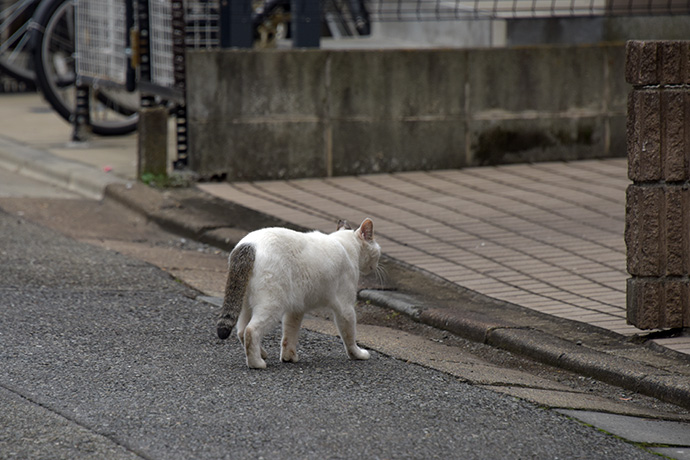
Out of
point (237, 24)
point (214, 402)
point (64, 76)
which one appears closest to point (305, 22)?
point (237, 24)

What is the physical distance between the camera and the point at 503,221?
786cm

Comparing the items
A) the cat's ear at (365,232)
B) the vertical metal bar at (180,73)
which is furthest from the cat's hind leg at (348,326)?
the vertical metal bar at (180,73)

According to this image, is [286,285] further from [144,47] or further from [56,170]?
[56,170]

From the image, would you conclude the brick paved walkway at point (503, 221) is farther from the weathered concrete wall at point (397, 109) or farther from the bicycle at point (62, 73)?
the bicycle at point (62, 73)

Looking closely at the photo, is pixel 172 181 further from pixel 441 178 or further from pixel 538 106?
pixel 538 106

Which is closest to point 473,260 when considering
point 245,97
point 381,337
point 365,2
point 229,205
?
point 381,337

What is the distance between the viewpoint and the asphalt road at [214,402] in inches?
146

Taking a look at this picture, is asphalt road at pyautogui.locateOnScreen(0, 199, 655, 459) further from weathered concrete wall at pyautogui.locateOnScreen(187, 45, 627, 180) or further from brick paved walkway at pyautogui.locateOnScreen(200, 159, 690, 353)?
weathered concrete wall at pyautogui.locateOnScreen(187, 45, 627, 180)

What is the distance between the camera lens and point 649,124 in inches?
201

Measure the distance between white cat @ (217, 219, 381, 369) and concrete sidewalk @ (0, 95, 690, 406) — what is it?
94 centimetres

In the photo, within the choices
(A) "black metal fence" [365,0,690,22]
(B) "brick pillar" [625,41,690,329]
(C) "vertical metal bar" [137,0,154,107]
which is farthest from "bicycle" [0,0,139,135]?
(B) "brick pillar" [625,41,690,329]

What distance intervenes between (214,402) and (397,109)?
226 inches

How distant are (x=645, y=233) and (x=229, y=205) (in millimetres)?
4009

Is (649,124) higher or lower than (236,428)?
higher
